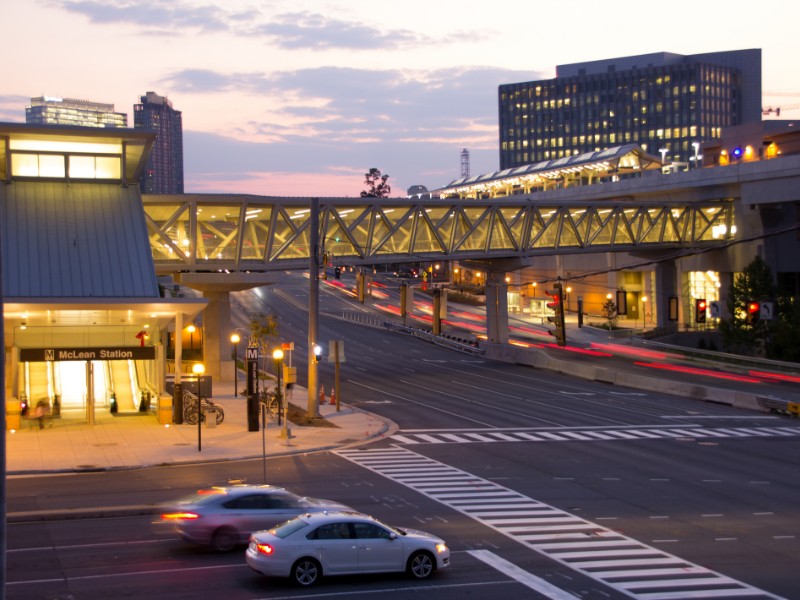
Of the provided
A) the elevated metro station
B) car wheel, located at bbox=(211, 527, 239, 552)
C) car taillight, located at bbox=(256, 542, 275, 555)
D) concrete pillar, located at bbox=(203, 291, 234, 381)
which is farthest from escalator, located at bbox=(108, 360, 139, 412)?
car taillight, located at bbox=(256, 542, 275, 555)

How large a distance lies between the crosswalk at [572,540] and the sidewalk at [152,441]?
6.50 meters

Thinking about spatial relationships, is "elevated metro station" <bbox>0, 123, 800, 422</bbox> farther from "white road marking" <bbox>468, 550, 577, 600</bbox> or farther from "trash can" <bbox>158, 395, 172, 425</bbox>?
"white road marking" <bbox>468, 550, 577, 600</bbox>

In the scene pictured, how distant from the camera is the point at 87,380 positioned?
45.7 meters

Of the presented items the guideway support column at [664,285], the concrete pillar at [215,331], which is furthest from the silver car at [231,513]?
the guideway support column at [664,285]

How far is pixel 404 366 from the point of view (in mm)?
76625

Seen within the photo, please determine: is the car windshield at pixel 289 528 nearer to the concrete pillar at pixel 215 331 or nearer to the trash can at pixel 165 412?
the trash can at pixel 165 412

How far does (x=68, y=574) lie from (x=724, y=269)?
80.8m

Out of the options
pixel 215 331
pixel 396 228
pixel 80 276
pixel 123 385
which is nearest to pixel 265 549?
pixel 80 276

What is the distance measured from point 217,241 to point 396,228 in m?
13.3

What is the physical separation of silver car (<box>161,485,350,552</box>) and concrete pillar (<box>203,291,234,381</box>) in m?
43.1

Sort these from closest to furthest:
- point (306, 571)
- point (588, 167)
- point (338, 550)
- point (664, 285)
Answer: point (306, 571) < point (338, 550) < point (664, 285) < point (588, 167)

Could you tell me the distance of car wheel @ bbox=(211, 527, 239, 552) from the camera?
21.5 metres

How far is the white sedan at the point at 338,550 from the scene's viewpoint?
62.0ft

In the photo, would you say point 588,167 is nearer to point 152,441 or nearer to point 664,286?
point 664,286
